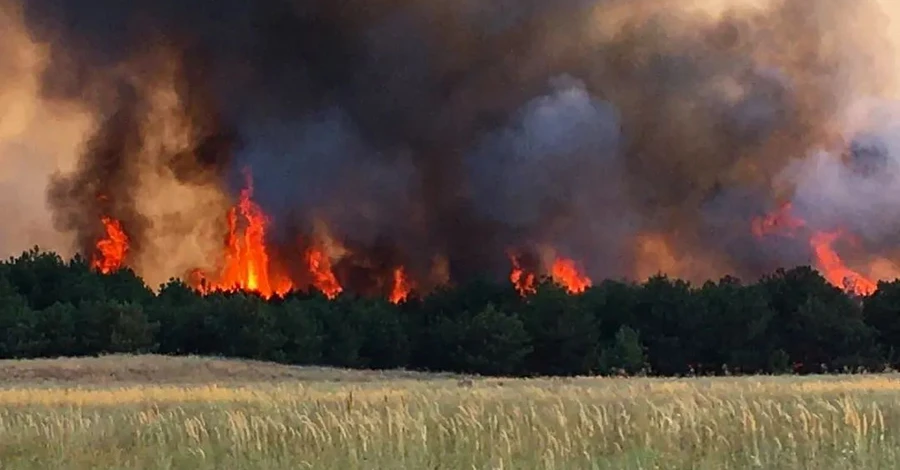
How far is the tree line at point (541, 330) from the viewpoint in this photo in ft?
208

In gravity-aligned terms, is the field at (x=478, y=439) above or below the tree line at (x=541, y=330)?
below

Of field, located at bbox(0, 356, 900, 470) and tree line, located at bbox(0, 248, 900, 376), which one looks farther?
tree line, located at bbox(0, 248, 900, 376)

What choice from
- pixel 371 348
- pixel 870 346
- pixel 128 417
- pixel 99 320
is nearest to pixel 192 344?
pixel 99 320

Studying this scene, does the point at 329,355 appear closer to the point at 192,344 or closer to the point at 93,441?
the point at 192,344

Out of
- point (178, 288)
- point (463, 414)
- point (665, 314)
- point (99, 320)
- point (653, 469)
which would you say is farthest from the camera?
point (178, 288)

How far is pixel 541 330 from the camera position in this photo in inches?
2623

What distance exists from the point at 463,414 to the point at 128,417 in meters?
5.46

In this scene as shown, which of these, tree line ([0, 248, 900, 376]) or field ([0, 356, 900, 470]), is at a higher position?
tree line ([0, 248, 900, 376])

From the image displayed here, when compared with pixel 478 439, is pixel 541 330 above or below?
above

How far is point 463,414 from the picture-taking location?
1354 centimetres

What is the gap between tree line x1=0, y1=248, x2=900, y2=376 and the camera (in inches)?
2494

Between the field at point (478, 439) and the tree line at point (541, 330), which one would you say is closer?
the field at point (478, 439)

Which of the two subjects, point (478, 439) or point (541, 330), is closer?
point (478, 439)

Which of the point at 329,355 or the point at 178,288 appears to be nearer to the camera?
the point at 329,355
